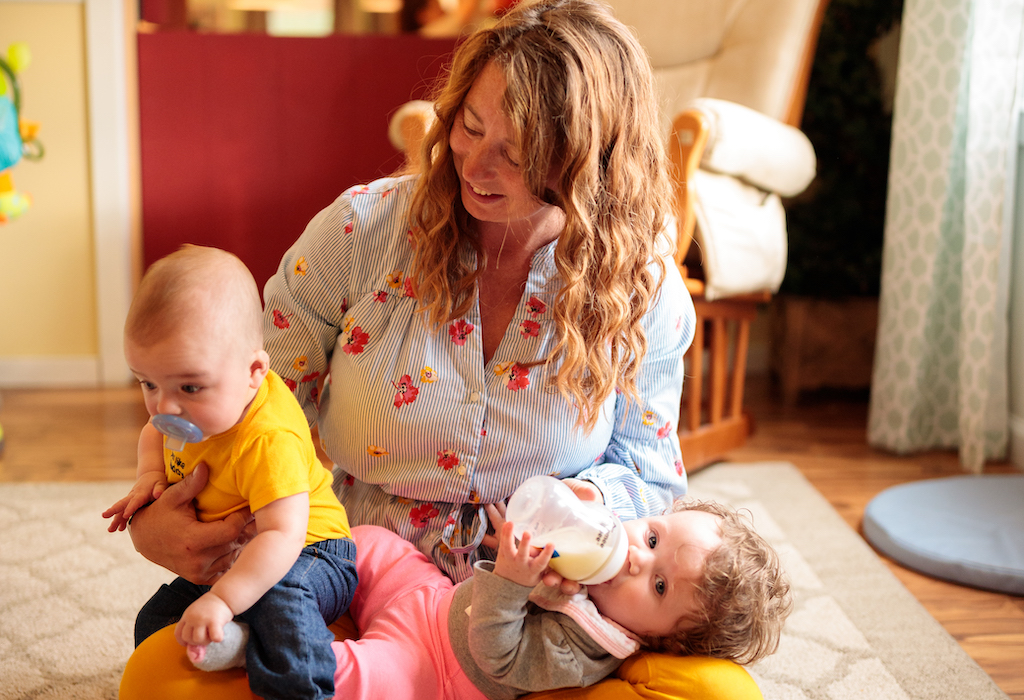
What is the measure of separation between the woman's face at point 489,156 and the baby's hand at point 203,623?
543mm

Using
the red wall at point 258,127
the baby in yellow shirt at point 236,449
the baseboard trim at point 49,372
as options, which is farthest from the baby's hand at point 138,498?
the baseboard trim at point 49,372

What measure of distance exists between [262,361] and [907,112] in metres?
1.98

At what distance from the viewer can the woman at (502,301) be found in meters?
1.06

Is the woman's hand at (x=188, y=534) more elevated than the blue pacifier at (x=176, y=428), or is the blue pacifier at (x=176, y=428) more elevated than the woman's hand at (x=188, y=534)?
the blue pacifier at (x=176, y=428)

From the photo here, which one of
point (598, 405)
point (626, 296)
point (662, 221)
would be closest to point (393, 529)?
point (598, 405)

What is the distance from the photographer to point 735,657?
1.02 metres

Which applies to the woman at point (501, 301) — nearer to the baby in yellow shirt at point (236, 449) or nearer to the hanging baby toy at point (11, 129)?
the baby in yellow shirt at point (236, 449)

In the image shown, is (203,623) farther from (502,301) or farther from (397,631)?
(502,301)

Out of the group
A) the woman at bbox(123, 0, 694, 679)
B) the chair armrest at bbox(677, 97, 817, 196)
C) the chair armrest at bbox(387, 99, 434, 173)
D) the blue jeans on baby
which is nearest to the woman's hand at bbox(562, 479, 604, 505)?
the woman at bbox(123, 0, 694, 679)

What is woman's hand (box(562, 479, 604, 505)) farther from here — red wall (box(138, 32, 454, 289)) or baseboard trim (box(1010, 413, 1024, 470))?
red wall (box(138, 32, 454, 289))

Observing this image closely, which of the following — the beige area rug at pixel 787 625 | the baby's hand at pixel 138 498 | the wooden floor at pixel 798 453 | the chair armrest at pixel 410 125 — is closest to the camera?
the baby's hand at pixel 138 498

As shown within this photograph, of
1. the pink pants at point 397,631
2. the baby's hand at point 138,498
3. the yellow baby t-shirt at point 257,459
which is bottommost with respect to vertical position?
the pink pants at point 397,631

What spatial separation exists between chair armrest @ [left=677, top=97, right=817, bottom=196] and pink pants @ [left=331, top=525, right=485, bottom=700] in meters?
1.19

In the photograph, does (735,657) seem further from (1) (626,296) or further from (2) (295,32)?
(2) (295,32)
